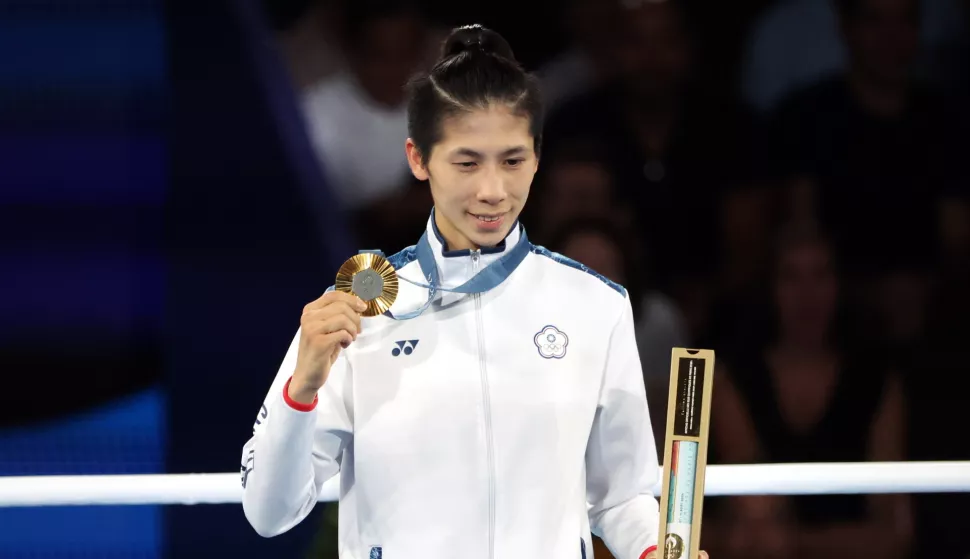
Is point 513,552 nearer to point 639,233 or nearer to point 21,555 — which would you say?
point 639,233

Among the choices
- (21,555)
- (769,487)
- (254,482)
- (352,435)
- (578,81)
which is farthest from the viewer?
(578,81)

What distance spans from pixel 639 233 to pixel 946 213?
3.06 ft

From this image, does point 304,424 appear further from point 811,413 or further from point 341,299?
point 811,413

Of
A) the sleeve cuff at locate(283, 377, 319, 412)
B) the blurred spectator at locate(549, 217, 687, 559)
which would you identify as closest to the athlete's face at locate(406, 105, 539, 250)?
the sleeve cuff at locate(283, 377, 319, 412)

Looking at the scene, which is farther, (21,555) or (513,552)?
(21,555)

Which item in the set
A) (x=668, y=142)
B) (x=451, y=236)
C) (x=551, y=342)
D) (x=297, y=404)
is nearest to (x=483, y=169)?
(x=451, y=236)

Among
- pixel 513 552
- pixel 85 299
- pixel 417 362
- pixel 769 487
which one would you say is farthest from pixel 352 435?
pixel 85 299

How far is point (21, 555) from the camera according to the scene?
8.73ft

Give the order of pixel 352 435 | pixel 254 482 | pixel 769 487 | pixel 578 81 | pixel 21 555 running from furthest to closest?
pixel 578 81
pixel 21 555
pixel 769 487
pixel 352 435
pixel 254 482

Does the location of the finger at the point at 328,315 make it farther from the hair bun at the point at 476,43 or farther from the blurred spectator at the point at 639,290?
the blurred spectator at the point at 639,290

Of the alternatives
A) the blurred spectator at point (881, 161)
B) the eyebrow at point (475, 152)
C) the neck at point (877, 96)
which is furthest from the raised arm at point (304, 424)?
the neck at point (877, 96)

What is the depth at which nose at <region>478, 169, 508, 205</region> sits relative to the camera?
1.36m

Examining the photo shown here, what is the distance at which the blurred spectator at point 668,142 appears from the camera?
2.87 meters

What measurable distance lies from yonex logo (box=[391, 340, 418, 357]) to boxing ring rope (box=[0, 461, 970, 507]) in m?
0.68
